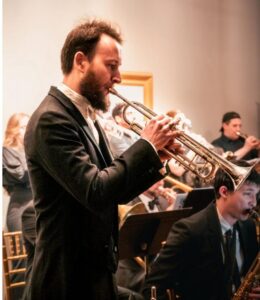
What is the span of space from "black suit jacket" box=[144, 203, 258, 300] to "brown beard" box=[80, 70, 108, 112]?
1.16m

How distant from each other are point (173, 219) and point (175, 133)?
133cm

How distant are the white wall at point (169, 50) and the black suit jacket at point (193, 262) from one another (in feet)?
7.81

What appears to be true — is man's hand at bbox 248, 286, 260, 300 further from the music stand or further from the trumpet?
the trumpet

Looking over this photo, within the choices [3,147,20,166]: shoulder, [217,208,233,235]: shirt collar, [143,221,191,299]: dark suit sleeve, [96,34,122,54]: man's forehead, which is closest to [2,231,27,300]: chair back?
[3,147,20,166]: shoulder

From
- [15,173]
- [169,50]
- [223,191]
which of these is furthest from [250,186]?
[169,50]

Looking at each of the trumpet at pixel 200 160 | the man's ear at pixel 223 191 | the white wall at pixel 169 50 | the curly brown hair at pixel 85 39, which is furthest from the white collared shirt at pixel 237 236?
the white wall at pixel 169 50

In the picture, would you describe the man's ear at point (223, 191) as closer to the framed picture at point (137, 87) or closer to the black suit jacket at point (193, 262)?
the black suit jacket at point (193, 262)

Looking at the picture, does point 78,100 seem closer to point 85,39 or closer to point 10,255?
point 85,39

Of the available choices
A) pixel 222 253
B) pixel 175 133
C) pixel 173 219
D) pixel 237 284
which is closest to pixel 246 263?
pixel 237 284

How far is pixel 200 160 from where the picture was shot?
1940 millimetres

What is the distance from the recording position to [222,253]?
2637 mm

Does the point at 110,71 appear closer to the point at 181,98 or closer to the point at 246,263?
the point at 246,263

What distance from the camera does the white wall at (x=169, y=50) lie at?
4.48 m

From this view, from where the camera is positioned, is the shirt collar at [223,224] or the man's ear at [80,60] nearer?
the man's ear at [80,60]
